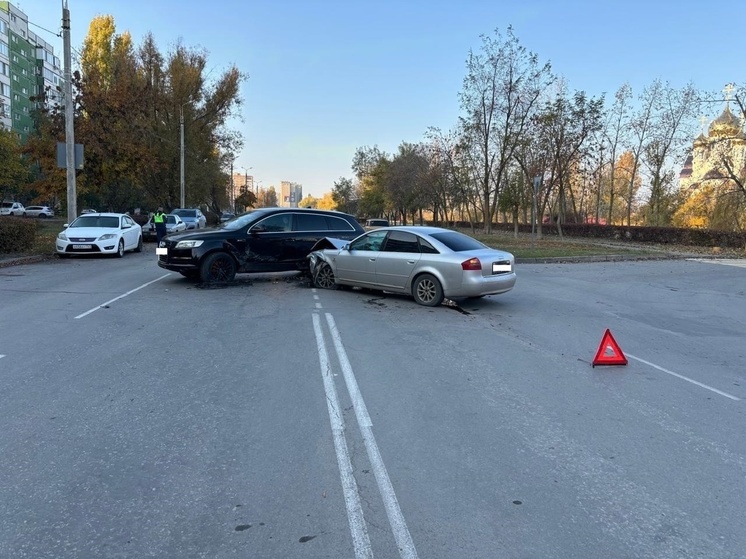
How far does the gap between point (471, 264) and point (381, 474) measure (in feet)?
21.7

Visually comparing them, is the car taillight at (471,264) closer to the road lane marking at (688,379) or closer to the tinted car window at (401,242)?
the tinted car window at (401,242)

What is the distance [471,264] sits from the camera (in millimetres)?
10086

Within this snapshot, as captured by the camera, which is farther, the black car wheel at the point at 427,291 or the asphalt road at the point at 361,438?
the black car wheel at the point at 427,291

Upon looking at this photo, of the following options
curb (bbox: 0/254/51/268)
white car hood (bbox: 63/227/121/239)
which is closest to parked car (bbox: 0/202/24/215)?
white car hood (bbox: 63/227/121/239)

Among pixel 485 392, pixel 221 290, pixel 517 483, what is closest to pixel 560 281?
pixel 221 290

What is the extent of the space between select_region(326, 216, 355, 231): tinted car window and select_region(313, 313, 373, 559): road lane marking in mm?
8176

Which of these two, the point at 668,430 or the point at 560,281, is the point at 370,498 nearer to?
the point at 668,430

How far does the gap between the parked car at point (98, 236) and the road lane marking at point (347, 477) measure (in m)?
14.7

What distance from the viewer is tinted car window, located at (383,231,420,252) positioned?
430 inches

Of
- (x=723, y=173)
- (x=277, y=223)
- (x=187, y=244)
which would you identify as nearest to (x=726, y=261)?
(x=723, y=173)

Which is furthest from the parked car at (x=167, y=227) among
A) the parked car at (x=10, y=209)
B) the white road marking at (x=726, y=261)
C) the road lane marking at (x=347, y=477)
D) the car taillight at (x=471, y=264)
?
the parked car at (x=10, y=209)

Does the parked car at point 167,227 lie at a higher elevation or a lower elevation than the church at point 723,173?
lower

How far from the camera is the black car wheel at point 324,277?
1248 cm

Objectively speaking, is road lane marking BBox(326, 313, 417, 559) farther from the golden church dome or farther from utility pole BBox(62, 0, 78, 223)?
the golden church dome
